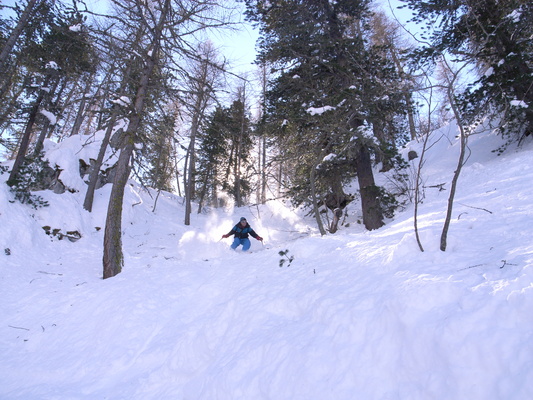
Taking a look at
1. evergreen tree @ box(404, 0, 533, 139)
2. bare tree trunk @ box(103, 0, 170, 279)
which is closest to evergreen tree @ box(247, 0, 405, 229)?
evergreen tree @ box(404, 0, 533, 139)

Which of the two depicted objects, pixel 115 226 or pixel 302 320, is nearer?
pixel 302 320

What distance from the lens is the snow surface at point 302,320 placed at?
201 centimetres

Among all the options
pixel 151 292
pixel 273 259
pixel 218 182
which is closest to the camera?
pixel 151 292

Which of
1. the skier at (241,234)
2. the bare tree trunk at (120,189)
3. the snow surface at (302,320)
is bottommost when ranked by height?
the snow surface at (302,320)

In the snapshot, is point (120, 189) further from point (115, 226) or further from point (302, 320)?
point (302, 320)

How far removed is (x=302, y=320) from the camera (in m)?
3.17

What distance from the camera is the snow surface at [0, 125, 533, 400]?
79.0 inches

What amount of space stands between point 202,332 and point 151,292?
77.9 inches

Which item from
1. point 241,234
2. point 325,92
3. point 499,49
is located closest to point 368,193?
point 325,92

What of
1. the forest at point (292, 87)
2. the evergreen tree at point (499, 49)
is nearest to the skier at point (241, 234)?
the forest at point (292, 87)

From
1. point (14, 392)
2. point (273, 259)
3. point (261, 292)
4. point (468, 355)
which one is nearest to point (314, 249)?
point (273, 259)

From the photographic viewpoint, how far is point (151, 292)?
203 inches

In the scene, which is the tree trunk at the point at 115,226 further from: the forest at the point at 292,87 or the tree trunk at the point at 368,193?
the tree trunk at the point at 368,193

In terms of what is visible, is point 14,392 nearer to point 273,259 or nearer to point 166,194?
point 273,259
